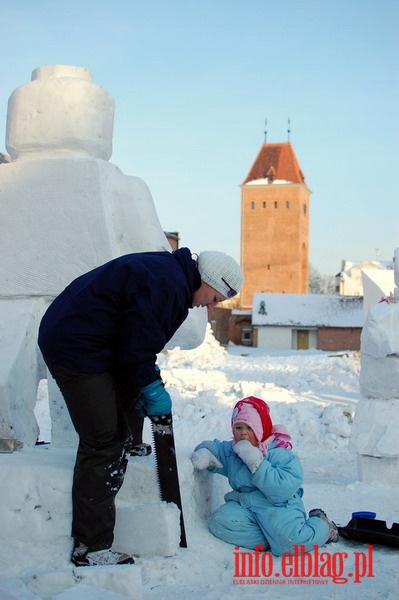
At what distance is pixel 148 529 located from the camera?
3.14 meters

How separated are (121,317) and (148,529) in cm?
100

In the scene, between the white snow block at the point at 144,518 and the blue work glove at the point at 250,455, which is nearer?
the white snow block at the point at 144,518

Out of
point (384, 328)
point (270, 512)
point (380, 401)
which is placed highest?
point (384, 328)

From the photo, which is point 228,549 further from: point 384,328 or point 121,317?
point 384,328

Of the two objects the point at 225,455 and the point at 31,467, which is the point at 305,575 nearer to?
the point at 225,455

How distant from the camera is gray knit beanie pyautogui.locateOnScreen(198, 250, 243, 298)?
2.98 meters

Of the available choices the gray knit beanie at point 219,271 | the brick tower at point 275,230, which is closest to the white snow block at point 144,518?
the gray knit beanie at point 219,271

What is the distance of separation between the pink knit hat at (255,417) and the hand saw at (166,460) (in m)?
0.46

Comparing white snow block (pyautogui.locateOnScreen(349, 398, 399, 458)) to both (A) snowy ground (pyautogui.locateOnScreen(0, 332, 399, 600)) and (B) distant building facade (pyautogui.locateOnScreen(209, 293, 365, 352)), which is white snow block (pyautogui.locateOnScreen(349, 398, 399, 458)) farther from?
(B) distant building facade (pyautogui.locateOnScreen(209, 293, 365, 352))

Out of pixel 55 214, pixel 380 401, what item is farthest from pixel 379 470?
pixel 55 214

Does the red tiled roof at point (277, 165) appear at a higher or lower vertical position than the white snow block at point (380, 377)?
higher

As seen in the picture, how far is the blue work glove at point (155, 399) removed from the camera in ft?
9.67

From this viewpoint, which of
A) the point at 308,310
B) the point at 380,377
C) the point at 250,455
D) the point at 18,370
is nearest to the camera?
the point at 250,455

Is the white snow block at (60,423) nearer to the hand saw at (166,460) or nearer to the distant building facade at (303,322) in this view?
the hand saw at (166,460)
